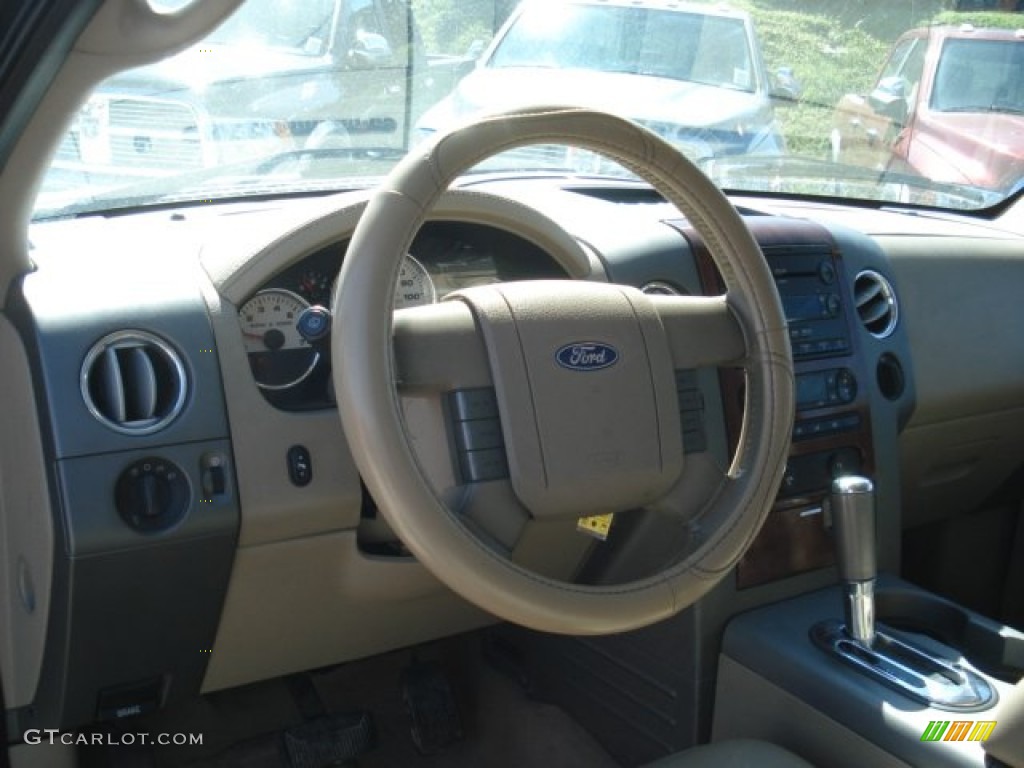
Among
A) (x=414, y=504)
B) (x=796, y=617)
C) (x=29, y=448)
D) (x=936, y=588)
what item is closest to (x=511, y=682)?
(x=796, y=617)

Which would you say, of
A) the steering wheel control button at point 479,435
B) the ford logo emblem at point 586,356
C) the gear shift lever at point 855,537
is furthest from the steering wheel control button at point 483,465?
the gear shift lever at point 855,537

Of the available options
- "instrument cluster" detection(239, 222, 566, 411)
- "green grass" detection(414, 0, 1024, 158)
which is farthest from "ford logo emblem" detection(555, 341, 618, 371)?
"green grass" detection(414, 0, 1024, 158)

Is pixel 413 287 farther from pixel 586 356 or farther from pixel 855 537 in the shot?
pixel 855 537

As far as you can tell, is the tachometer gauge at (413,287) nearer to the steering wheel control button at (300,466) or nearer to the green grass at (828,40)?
the steering wheel control button at (300,466)

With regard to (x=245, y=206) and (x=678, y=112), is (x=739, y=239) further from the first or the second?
(x=678, y=112)

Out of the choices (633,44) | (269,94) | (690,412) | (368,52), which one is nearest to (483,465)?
(690,412)

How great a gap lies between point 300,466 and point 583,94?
1.33m

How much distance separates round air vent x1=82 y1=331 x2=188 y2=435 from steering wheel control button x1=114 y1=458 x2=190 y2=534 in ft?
0.19

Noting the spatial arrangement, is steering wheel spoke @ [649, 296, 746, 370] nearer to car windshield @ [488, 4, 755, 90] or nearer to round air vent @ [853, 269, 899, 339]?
round air vent @ [853, 269, 899, 339]

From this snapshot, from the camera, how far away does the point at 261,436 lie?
1.83m

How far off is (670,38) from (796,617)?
1.54m

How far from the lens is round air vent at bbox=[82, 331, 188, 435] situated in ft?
5.76

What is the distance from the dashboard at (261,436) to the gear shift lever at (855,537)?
0.22 meters

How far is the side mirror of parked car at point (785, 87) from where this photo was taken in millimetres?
3102
